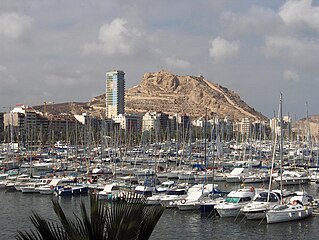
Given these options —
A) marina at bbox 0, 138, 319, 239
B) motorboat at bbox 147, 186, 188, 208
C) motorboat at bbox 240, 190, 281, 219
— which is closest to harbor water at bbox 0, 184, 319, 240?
marina at bbox 0, 138, 319, 239

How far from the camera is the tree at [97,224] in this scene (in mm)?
5793

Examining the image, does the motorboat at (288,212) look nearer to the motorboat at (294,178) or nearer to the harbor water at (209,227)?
the harbor water at (209,227)

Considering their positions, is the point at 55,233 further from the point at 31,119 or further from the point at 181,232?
the point at 31,119

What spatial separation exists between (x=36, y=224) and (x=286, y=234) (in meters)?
26.1

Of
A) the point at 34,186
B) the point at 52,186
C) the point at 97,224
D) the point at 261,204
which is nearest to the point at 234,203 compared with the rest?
the point at 261,204

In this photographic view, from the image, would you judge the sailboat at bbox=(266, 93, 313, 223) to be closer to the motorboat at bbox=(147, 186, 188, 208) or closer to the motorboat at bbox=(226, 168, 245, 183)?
the motorboat at bbox=(147, 186, 188, 208)

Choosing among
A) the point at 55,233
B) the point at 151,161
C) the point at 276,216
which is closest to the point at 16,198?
the point at 276,216

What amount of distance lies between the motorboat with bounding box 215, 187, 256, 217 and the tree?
2884 cm

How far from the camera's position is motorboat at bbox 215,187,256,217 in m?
34.0

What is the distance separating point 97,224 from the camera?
19.0ft

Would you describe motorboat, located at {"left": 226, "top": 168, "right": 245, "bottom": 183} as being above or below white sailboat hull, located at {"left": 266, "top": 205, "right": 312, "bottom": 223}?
above

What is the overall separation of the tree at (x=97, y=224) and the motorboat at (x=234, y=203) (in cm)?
2884

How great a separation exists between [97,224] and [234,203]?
29.9m

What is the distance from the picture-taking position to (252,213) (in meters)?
32.7
